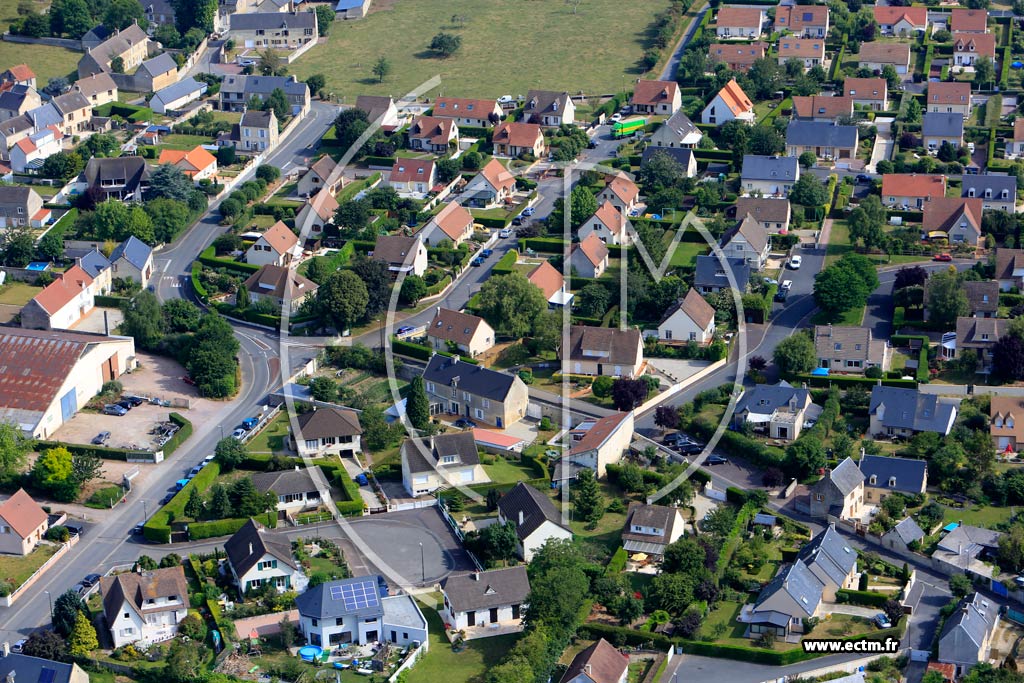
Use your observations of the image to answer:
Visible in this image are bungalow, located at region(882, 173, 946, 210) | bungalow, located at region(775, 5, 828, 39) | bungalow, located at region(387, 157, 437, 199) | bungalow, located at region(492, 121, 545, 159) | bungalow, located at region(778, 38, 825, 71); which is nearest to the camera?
bungalow, located at region(882, 173, 946, 210)

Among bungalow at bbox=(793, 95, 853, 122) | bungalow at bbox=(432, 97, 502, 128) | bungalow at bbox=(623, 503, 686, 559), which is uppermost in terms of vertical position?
bungalow at bbox=(793, 95, 853, 122)

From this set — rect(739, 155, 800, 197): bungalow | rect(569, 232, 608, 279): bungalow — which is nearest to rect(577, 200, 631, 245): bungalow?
rect(569, 232, 608, 279): bungalow

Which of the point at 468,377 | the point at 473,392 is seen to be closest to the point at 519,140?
the point at 468,377

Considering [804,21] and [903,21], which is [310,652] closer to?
[804,21]

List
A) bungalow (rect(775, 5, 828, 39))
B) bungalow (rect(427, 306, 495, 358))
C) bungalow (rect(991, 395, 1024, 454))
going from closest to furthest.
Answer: bungalow (rect(991, 395, 1024, 454)) < bungalow (rect(427, 306, 495, 358)) < bungalow (rect(775, 5, 828, 39))

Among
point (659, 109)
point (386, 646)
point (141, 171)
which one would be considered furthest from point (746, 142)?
point (386, 646)

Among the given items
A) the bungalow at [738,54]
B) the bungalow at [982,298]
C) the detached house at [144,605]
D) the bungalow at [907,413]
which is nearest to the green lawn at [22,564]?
the detached house at [144,605]

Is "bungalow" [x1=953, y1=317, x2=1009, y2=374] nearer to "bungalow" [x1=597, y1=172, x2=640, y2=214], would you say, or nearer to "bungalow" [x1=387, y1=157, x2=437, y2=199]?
"bungalow" [x1=597, y1=172, x2=640, y2=214]

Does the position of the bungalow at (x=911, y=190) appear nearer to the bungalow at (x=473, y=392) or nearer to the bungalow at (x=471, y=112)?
the bungalow at (x=471, y=112)
